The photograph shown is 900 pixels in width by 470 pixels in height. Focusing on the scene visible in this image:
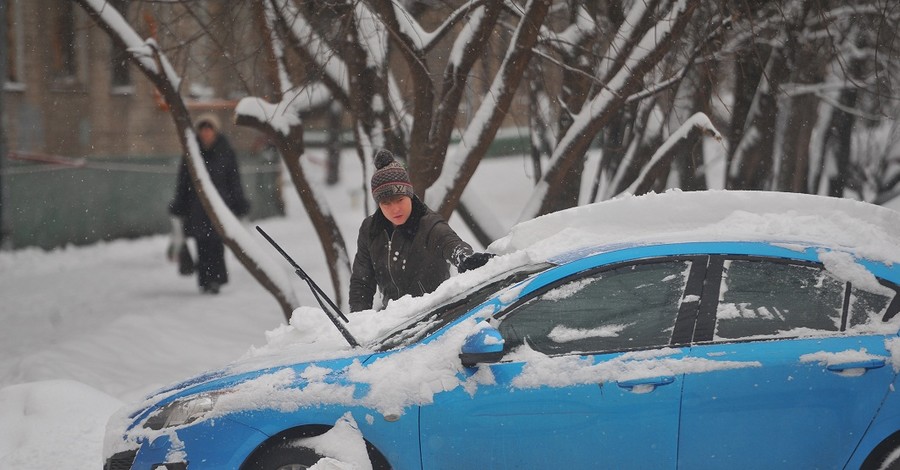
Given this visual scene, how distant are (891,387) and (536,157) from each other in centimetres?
640

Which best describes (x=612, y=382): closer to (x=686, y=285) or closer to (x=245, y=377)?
(x=686, y=285)

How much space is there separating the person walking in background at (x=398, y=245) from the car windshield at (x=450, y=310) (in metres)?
0.72

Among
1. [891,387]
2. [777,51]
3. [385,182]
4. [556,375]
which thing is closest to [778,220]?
[891,387]

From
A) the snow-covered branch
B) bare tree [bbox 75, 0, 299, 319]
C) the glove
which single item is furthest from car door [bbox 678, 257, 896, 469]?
bare tree [bbox 75, 0, 299, 319]

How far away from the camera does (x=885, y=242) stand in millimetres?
3980

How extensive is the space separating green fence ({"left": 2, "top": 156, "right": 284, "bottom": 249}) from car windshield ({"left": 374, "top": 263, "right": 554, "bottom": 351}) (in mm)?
11653

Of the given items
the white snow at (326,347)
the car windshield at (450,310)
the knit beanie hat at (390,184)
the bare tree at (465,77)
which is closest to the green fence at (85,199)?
the white snow at (326,347)

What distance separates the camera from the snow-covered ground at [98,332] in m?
5.48

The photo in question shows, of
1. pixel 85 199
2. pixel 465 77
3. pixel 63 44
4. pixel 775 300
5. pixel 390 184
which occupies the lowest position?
pixel 85 199

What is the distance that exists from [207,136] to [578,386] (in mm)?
8337

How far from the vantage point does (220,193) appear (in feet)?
36.2

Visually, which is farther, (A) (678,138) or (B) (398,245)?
(A) (678,138)

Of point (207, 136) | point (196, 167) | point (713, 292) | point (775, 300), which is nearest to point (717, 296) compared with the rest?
point (713, 292)

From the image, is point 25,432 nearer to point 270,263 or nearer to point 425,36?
point 270,263
